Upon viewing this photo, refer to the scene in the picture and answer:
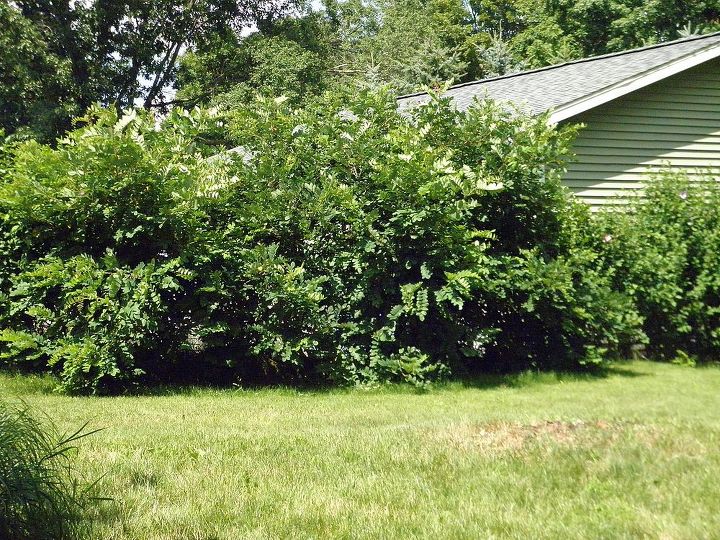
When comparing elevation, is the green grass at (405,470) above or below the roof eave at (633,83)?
below

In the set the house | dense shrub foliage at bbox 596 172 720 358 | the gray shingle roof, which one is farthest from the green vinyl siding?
dense shrub foliage at bbox 596 172 720 358

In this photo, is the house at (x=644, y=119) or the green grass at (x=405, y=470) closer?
the green grass at (x=405, y=470)

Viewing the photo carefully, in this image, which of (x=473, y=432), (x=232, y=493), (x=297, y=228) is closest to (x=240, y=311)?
(x=297, y=228)

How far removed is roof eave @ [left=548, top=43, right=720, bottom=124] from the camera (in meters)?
13.2

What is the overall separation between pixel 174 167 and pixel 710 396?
7321mm

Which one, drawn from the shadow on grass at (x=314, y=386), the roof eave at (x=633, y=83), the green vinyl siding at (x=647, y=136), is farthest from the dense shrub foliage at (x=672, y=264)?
the roof eave at (x=633, y=83)

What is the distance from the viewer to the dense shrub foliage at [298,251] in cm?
952

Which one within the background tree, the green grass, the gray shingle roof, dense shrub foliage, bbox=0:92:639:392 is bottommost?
the green grass

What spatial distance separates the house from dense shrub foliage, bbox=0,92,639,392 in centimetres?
305

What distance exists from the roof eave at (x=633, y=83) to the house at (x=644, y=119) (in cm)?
2

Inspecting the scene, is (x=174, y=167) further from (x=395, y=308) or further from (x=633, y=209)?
(x=633, y=209)

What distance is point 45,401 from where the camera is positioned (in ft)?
28.8

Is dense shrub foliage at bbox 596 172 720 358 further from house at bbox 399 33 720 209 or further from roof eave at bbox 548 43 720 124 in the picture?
roof eave at bbox 548 43 720 124

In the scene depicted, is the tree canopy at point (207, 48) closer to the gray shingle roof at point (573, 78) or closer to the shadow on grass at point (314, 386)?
the gray shingle roof at point (573, 78)
